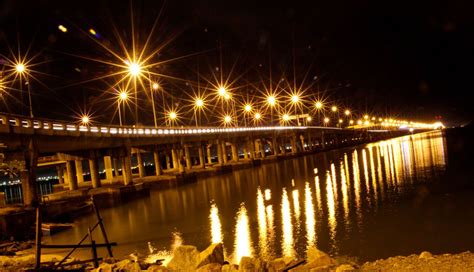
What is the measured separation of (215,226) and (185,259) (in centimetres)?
1187

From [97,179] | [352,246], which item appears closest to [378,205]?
[352,246]

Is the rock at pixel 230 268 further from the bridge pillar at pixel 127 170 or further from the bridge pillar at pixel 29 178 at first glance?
the bridge pillar at pixel 127 170

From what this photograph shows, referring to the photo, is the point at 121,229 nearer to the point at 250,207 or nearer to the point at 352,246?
the point at 250,207

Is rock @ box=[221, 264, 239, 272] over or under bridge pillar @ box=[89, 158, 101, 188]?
under

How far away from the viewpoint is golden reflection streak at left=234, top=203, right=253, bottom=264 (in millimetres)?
20078

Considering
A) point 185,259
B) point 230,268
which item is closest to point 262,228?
point 185,259

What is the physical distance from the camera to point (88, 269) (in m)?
17.5

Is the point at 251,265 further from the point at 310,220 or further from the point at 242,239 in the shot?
the point at 310,220

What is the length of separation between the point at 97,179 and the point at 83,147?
750 centimetres

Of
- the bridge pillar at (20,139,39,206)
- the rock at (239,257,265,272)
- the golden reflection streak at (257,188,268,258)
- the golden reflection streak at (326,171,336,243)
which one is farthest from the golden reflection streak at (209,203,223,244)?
the bridge pillar at (20,139,39,206)

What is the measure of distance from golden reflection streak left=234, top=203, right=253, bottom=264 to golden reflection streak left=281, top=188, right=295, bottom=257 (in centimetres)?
162

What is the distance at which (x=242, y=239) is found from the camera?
23125 millimetres

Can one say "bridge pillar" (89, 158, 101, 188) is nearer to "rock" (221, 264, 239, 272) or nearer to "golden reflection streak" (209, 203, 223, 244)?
"golden reflection streak" (209, 203, 223, 244)

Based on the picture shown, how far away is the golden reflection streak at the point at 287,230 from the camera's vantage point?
19.6 metres
